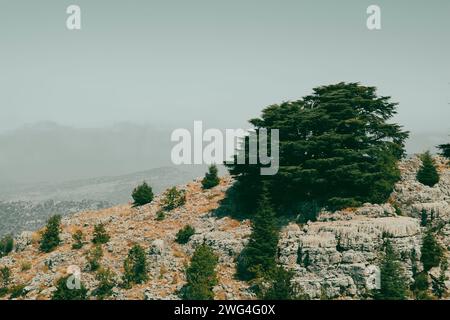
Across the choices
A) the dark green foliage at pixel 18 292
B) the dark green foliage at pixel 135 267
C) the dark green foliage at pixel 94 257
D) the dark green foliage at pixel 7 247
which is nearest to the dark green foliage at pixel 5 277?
the dark green foliage at pixel 18 292

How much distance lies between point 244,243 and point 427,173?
24.3 meters

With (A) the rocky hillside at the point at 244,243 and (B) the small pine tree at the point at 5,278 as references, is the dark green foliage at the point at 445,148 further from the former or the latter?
(B) the small pine tree at the point at 5,278

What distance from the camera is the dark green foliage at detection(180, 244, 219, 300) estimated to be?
4205 centimetres

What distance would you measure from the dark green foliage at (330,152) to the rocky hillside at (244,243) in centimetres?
299

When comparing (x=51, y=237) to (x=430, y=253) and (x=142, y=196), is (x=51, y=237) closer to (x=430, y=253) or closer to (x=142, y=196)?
(x=142, y=196)

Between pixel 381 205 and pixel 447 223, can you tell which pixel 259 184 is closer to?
pixel 381 205

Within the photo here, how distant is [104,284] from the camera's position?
46969mm

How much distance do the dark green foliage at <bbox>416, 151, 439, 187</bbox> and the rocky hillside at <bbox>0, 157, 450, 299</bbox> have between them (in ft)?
3.20

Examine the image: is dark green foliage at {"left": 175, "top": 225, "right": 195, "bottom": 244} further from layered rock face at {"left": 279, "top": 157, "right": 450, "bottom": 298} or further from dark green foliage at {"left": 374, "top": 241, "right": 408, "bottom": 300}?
dark green foliage at {"left": 374, "top": 241, "right": 408, "bottom": 300}

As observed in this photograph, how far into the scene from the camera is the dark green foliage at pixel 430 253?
4366 centimetres

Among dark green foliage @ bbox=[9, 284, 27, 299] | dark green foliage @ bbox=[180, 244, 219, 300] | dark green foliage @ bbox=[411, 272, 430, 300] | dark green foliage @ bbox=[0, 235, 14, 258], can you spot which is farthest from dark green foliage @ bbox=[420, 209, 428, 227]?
dark green foliage @ bbox=[0, 235, 14, 258]

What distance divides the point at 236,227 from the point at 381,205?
17.3 meters
